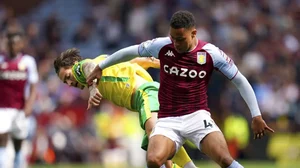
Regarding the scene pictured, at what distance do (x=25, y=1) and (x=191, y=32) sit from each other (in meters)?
17.2

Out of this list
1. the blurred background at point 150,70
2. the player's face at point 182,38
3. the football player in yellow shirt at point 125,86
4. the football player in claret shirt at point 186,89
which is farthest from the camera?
the blurred background at point 150,70

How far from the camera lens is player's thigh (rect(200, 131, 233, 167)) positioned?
9.07 metres

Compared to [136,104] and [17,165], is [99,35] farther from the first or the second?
[136,104]

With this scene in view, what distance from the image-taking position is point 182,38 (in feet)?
29.6

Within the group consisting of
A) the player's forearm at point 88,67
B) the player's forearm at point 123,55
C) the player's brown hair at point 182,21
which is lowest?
the player's forearm at point 88,67

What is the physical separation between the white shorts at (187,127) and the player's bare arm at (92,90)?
2.37ft

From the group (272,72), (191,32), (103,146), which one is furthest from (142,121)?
(272,72)

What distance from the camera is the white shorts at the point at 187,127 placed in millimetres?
9312

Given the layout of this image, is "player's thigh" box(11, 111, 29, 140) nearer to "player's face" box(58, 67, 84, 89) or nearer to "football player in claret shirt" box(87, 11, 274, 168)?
"player's face" box(58, 67, 84, 89)

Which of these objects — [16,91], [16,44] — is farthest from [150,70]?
[16,44]

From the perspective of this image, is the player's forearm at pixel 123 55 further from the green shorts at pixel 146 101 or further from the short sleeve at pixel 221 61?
the green shorts at pixel 146 101

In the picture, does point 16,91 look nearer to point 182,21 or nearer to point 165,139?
point 165,139

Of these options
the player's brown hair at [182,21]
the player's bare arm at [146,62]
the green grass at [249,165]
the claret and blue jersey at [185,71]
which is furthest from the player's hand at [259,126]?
the green grass at [249,165]

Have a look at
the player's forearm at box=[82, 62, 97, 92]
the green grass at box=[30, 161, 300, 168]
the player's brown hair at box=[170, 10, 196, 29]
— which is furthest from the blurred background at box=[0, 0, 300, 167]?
the player's brown hair at box=[170, 10, 196, 29]
